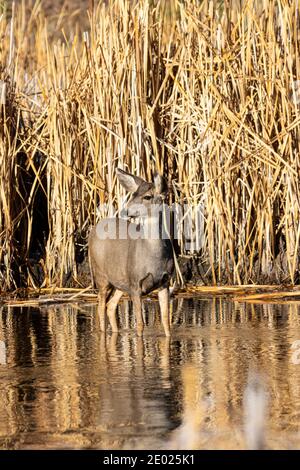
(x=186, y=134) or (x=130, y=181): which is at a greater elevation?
(x=186, y=134)

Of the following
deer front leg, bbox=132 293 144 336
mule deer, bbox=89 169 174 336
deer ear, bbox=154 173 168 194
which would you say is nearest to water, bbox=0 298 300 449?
deer front leg, bbox=132 293 144 336

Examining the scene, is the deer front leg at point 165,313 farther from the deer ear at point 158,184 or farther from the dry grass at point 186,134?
the dry grass at point 186,134

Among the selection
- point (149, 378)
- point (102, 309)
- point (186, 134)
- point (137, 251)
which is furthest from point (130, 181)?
point (186, 134)

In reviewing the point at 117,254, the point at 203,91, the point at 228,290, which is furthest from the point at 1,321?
the point at 203,91

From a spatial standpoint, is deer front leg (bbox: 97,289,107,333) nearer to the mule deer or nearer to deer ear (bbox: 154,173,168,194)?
the mule deer

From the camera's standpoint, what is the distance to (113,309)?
930cm

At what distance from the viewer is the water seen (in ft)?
18.4

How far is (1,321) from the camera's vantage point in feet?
32.1

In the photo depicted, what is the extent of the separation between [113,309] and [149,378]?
7.49 ft

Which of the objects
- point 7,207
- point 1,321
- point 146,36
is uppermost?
point 146,36

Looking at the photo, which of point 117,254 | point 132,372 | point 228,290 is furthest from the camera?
point 228,290

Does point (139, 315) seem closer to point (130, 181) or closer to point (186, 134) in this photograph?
point (130, 181)

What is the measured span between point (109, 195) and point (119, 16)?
5.46ft

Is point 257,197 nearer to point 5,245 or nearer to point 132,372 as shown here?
point 5,245
